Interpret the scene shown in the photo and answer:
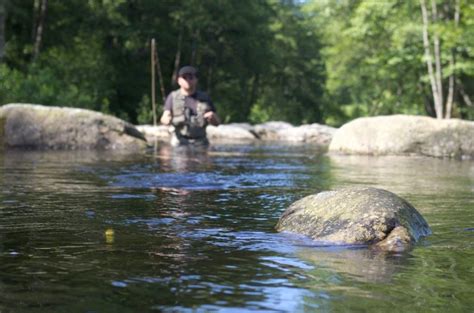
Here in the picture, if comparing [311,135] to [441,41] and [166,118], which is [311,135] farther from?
[166,118]

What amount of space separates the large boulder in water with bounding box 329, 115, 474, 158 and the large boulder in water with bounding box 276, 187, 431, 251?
39.2ft

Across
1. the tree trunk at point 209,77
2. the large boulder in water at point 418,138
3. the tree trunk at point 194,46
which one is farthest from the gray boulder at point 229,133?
the tree trunk at point 209,77

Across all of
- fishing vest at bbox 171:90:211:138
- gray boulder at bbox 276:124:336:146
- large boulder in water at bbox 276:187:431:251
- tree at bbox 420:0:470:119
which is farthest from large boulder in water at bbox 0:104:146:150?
tree at bbox 420:0:470:119

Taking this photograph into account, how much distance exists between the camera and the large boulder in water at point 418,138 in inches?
653

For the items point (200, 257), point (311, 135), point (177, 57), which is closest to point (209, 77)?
point (177, 57)

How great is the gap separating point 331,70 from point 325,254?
43044mm

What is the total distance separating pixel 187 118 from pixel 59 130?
4118mm

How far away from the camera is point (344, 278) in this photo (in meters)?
3.49

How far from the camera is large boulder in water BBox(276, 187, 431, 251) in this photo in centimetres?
449

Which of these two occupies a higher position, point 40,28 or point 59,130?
point 40,28

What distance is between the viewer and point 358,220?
4.62 m

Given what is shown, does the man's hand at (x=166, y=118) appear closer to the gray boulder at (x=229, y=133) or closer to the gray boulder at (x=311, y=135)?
the gray boulder at (x=229, y=133)

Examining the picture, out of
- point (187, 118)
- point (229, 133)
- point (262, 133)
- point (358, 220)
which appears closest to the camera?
point (358, 220)

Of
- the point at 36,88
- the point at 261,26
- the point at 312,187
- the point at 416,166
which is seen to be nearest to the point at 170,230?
the point at 312,187
